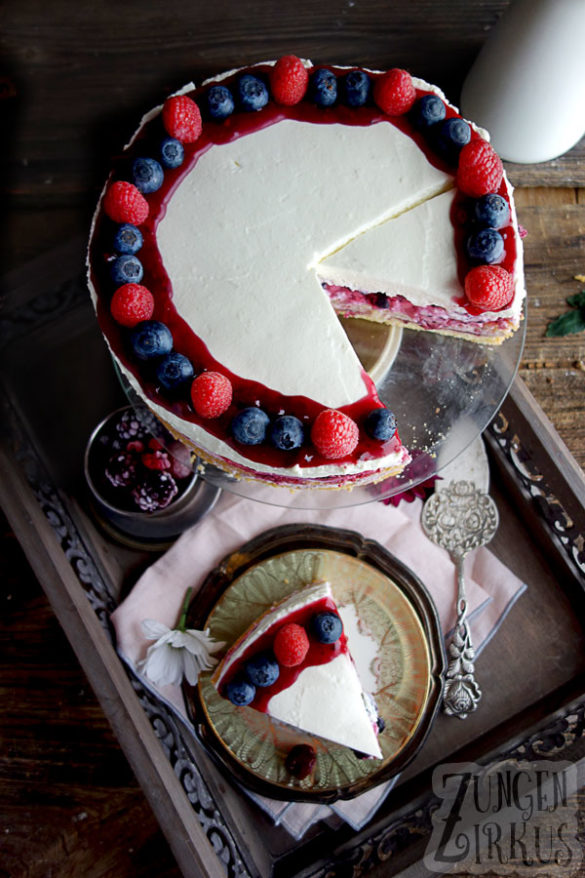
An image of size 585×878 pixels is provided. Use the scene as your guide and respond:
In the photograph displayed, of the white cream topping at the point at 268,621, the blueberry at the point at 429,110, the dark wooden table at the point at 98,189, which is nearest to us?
the blueberry at the point at 429,110

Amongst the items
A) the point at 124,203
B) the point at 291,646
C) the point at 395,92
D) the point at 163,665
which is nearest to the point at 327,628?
the point at 291,646

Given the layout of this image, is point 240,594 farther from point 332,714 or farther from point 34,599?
point 34,599

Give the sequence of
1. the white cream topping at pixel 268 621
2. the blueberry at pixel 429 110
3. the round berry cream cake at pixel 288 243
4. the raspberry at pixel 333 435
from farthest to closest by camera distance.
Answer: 1. the white cream topping at pixel 268 621
2. the blueberry at pixel 429 110
3. the round berry cream cake at pixel 288 243
4. the raspberry at pixel 333 435

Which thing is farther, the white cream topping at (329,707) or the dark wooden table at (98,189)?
the dark wooden table at (98,189)

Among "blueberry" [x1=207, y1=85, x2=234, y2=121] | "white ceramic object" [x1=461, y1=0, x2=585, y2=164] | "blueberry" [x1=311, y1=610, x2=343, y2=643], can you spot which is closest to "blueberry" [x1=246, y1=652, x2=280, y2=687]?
"blueberry" [x1=311, y1=610, x2=343, y2=643]

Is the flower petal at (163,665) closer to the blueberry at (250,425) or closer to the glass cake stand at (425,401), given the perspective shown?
the glass cake stand at (425,401)

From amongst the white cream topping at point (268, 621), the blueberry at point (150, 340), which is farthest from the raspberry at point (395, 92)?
the white cream topping at point (268, 621)

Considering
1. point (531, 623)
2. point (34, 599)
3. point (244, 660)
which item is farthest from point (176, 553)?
point (531, 623)
